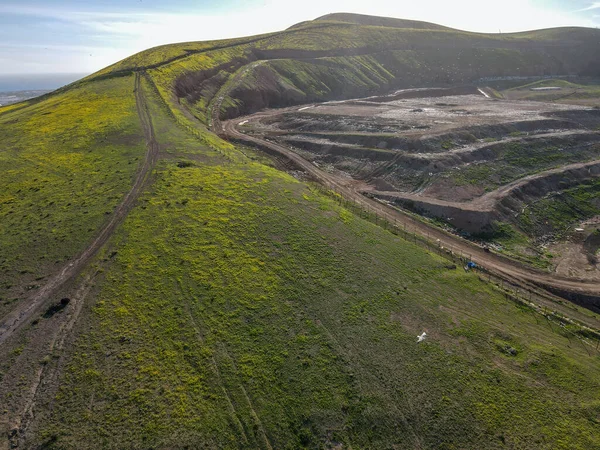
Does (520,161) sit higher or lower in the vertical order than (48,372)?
higher

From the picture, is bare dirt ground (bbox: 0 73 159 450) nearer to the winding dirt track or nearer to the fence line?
the winding dirt track

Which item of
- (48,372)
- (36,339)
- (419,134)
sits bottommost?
(48,372)

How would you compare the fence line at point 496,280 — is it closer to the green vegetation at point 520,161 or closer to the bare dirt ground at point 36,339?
the green vegetation at point 520,161

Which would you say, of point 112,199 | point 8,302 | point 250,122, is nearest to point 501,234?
point 112,199

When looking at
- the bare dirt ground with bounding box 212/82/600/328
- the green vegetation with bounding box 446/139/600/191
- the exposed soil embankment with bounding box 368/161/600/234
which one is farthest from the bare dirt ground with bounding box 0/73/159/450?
the green vegetation with bounding box 446/139/600/191

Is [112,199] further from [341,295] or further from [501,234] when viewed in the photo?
[501,234]

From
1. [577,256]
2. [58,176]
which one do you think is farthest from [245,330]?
[577,256]

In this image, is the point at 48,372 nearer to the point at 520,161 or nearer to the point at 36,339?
the point at 36,339
